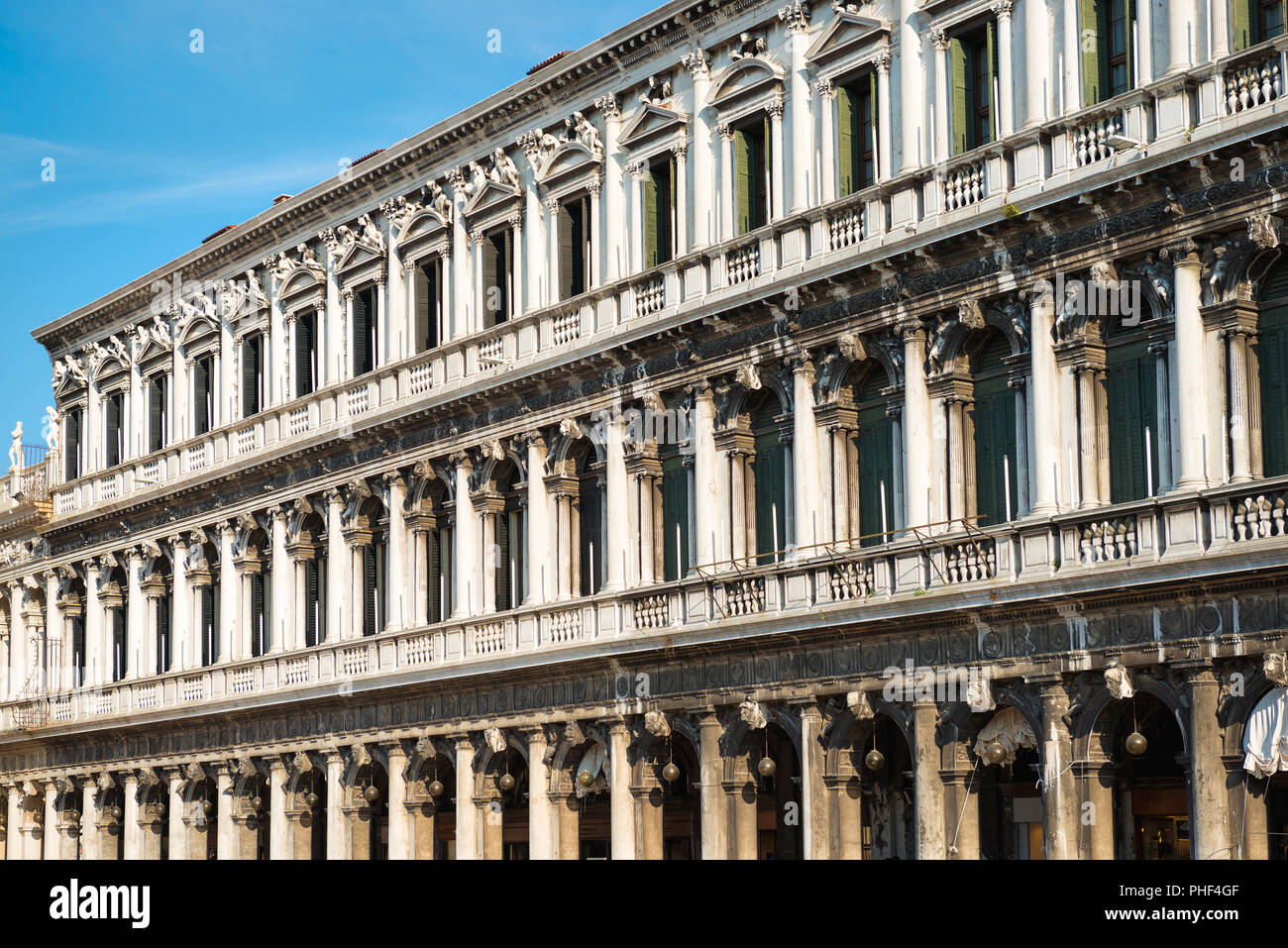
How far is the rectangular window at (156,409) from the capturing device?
152 ft

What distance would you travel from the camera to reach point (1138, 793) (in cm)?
2661

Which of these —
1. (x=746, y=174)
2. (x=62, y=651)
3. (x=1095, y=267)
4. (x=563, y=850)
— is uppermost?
(x=746, y=174)

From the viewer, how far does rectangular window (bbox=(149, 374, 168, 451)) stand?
152 feet

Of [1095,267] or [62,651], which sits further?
[62,651]

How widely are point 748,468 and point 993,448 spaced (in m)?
4.83

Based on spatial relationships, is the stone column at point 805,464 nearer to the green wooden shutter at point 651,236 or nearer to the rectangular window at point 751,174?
the rectangular window at point 751,174

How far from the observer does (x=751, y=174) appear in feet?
103

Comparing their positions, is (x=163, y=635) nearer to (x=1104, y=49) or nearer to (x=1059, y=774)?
(x=1059, y=774)

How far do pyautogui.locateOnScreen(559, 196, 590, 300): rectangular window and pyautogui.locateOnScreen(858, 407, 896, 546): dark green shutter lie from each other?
7.39m
